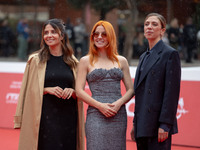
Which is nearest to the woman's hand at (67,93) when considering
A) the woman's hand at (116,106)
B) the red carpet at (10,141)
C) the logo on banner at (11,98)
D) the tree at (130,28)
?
the woman's hand at (116,106)

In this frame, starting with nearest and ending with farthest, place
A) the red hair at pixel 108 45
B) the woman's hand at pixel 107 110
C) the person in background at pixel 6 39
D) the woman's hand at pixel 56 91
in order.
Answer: the woman's hand at pixel 107 110 < the red hair at pixel 108 45 < the woman's hand at pixel 56 91 < the person in background at pixel 6 39

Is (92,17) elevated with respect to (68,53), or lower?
elevated

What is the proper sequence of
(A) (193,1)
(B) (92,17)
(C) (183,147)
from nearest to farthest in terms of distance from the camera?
(C) (183,147)
(A) (193,1)
(B) (92,17)

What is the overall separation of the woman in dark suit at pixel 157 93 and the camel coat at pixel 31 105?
1187 mm

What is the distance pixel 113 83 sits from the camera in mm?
3707

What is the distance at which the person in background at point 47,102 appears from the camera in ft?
13.3

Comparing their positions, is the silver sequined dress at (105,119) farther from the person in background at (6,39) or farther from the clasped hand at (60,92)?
the person in background at (6,39)

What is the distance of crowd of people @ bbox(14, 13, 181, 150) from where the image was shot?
3.33 m

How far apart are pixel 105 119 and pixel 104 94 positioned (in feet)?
0.86

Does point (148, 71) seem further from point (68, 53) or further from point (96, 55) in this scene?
point (68, 53)

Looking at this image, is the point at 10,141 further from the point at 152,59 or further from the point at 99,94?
the point at 152,59

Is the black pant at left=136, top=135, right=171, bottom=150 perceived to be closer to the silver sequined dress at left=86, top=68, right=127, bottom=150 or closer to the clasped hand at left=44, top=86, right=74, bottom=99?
the silver sequined dress at left=86, top=68, right=127, bottom=150

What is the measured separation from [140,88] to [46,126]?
4.19 ft

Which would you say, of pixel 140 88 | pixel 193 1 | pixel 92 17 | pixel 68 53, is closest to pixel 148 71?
pixel 140 88
